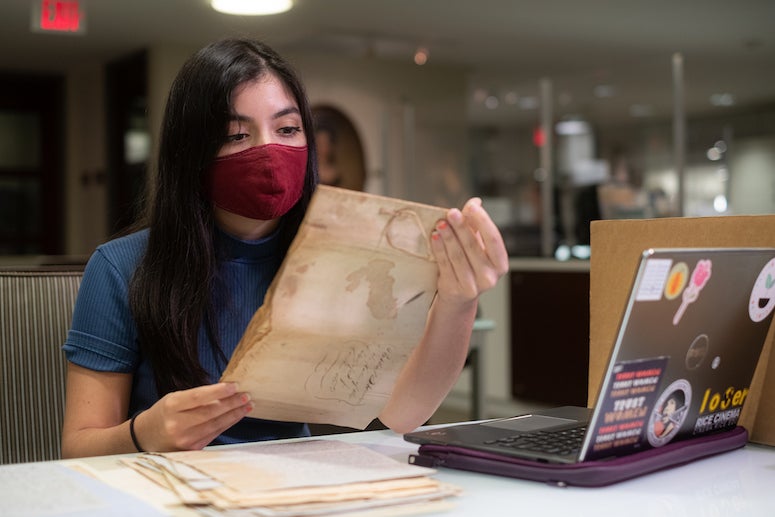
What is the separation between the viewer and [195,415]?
0.94m

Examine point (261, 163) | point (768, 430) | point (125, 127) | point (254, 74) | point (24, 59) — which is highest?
point (24, 59)

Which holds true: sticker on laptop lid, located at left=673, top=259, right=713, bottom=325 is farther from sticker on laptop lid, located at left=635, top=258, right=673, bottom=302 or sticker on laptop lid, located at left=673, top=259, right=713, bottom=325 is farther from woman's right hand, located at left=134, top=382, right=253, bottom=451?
woman's right hand, located at left=134, top=382, right=253, bottom=451

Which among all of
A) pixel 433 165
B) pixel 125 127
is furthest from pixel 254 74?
pixel 125 127

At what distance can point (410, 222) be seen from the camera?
876mm

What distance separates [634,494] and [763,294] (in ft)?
0.94

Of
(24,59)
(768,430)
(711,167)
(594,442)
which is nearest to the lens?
(594,442)

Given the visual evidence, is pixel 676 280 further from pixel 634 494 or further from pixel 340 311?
pixel 340 311

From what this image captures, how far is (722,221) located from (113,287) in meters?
0.77

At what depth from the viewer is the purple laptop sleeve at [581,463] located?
33.2 inches

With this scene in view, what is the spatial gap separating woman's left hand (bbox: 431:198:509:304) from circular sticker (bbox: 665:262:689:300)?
0.17 meters

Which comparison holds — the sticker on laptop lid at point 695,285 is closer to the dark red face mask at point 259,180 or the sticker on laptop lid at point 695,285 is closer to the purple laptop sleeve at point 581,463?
the purple laptop sleeve at point 581,463

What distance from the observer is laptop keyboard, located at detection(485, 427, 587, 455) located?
2.95 ft

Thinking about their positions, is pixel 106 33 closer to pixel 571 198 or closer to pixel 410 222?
pixel 571 198

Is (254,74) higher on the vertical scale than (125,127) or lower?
lower
